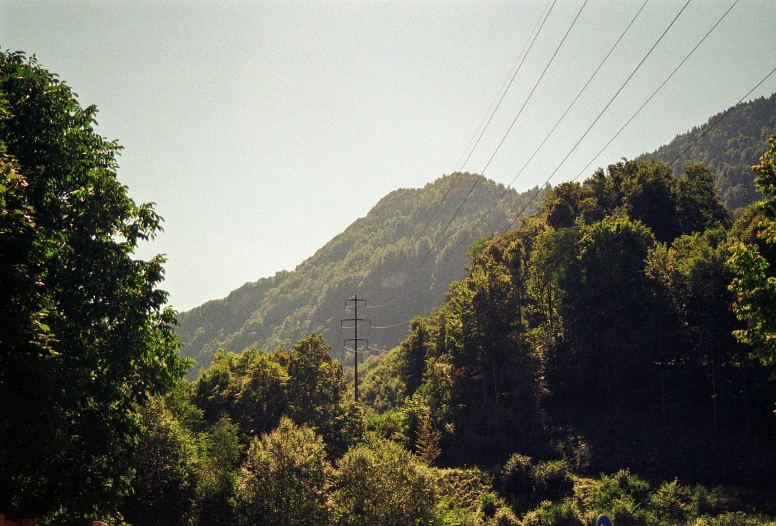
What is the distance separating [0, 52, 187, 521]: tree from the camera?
754 inches

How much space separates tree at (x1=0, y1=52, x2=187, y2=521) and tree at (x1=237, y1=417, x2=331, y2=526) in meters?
15.5

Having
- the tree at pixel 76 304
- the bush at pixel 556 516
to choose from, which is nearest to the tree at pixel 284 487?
the tree at pixel 76 304

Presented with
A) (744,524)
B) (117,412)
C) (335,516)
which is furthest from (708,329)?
(117,412)

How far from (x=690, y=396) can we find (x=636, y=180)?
3352cm

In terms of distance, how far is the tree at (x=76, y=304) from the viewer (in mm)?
19156

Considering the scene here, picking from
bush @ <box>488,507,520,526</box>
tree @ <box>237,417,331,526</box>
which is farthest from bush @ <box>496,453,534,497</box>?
tree @ <box>237,417,331,526</box>

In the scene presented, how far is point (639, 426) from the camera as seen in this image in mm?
59781

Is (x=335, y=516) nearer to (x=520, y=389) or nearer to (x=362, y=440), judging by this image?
(x=362, y=440)

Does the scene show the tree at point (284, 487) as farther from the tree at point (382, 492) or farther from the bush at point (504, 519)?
the bush at point (504, 519)

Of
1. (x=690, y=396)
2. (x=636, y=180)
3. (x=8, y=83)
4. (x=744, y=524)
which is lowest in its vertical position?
(x=744, y=524)

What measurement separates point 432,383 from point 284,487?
39.2 meters

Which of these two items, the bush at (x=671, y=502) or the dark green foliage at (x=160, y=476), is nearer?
the dark green foliage at (x=160, y=476)

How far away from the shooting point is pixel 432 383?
250 feet

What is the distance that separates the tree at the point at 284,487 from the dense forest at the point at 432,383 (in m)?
0.13
